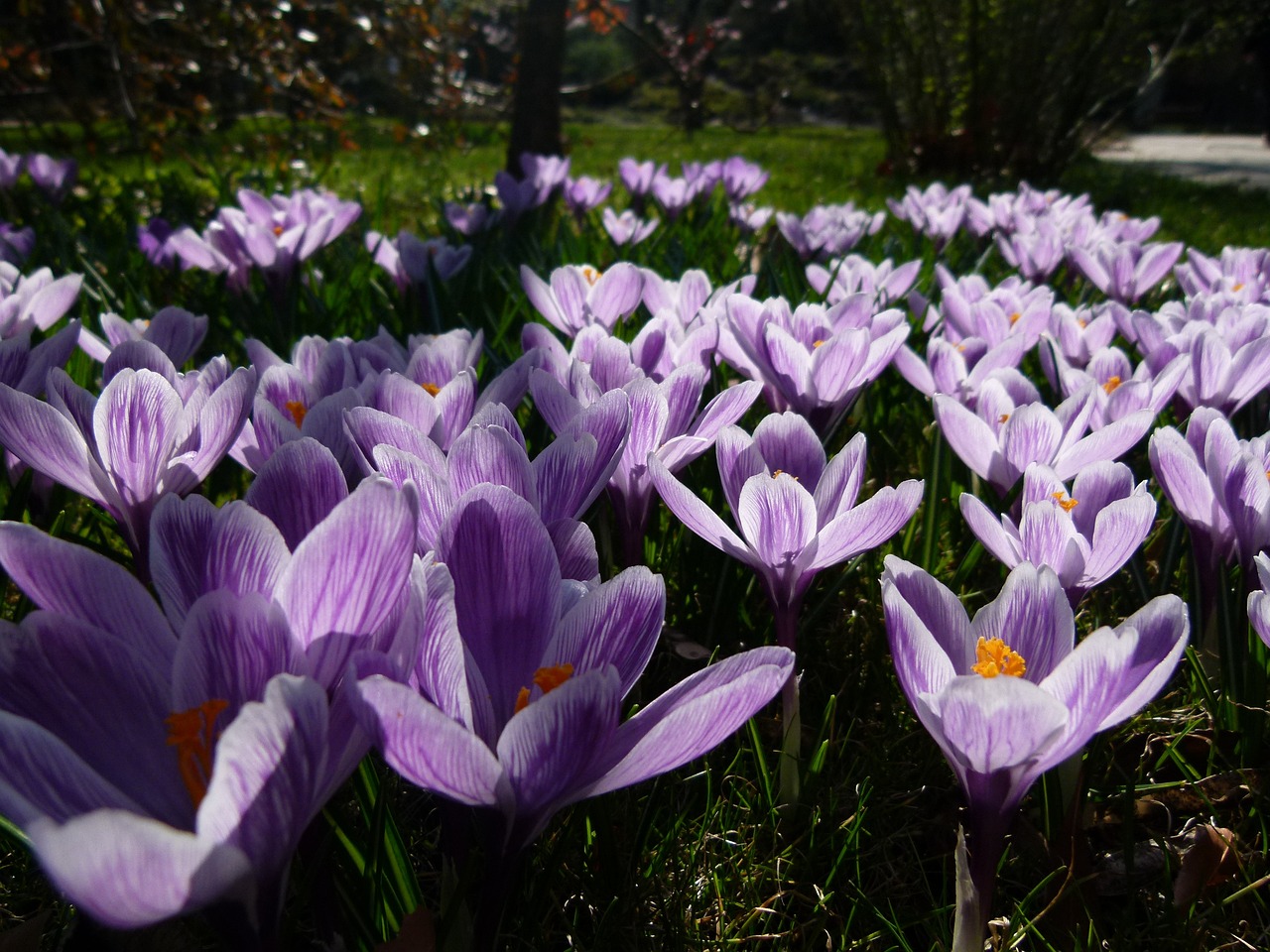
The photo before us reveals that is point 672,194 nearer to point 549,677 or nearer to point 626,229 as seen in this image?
point 626,229

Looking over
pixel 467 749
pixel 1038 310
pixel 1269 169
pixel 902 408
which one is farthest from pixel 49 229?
pixel 1269 169

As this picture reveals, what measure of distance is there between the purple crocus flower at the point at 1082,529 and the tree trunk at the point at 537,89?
15.9 feet

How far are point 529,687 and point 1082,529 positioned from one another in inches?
25.5

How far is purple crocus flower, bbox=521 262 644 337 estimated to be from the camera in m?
1.71

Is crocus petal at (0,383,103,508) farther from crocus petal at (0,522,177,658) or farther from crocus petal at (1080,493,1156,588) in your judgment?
crocus petal at (1080,493,1156,588)

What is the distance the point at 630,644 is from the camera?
27.4 inches

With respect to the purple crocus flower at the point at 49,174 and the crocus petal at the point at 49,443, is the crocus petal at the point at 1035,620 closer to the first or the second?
the crocus petal at the point at 49,443

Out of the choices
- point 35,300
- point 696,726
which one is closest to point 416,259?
point 35,300

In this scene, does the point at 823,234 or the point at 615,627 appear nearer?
the point at 615,627

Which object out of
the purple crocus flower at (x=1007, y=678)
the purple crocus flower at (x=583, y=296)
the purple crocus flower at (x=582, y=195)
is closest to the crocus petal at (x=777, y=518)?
the purple crocus flower at (x=1007, y=678)

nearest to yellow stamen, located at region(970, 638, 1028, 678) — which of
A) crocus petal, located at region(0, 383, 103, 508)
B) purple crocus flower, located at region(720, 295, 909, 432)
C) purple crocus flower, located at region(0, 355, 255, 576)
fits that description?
purple crocus flower, located at region(720, 295, 909, 432)

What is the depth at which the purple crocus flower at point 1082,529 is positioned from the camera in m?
0.91

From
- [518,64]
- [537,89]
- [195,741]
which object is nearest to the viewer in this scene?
[195,741]

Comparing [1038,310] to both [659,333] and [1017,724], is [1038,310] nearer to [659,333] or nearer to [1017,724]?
[659,333]
